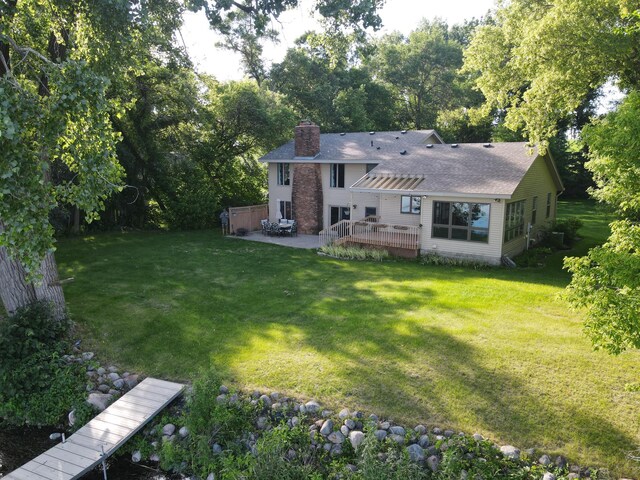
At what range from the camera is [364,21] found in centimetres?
1316

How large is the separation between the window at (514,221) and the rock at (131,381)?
42.3 ft

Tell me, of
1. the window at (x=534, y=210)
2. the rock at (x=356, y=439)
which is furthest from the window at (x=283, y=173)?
the rock at (x=356, y=439)

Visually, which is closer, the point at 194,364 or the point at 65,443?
the point at 65,443

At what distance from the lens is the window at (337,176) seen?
72.7 feet

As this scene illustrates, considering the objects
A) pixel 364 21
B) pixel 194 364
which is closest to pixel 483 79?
pixel 364 21

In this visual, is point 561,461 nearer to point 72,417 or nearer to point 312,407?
point 312,407

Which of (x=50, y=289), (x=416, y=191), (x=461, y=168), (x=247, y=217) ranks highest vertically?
(x=461, y=168)

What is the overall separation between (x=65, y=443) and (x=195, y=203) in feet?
61.3

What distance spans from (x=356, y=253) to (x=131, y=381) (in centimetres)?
1075

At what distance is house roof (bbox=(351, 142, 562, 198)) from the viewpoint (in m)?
16.1

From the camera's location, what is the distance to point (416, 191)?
16906 mm

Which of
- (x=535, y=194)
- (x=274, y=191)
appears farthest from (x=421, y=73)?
(x=535, y=194)

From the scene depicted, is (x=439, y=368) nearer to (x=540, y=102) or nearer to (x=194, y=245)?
(x=540, y=102)

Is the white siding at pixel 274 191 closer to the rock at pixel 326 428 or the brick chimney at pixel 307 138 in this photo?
the brick chimney at pixel 307 138
